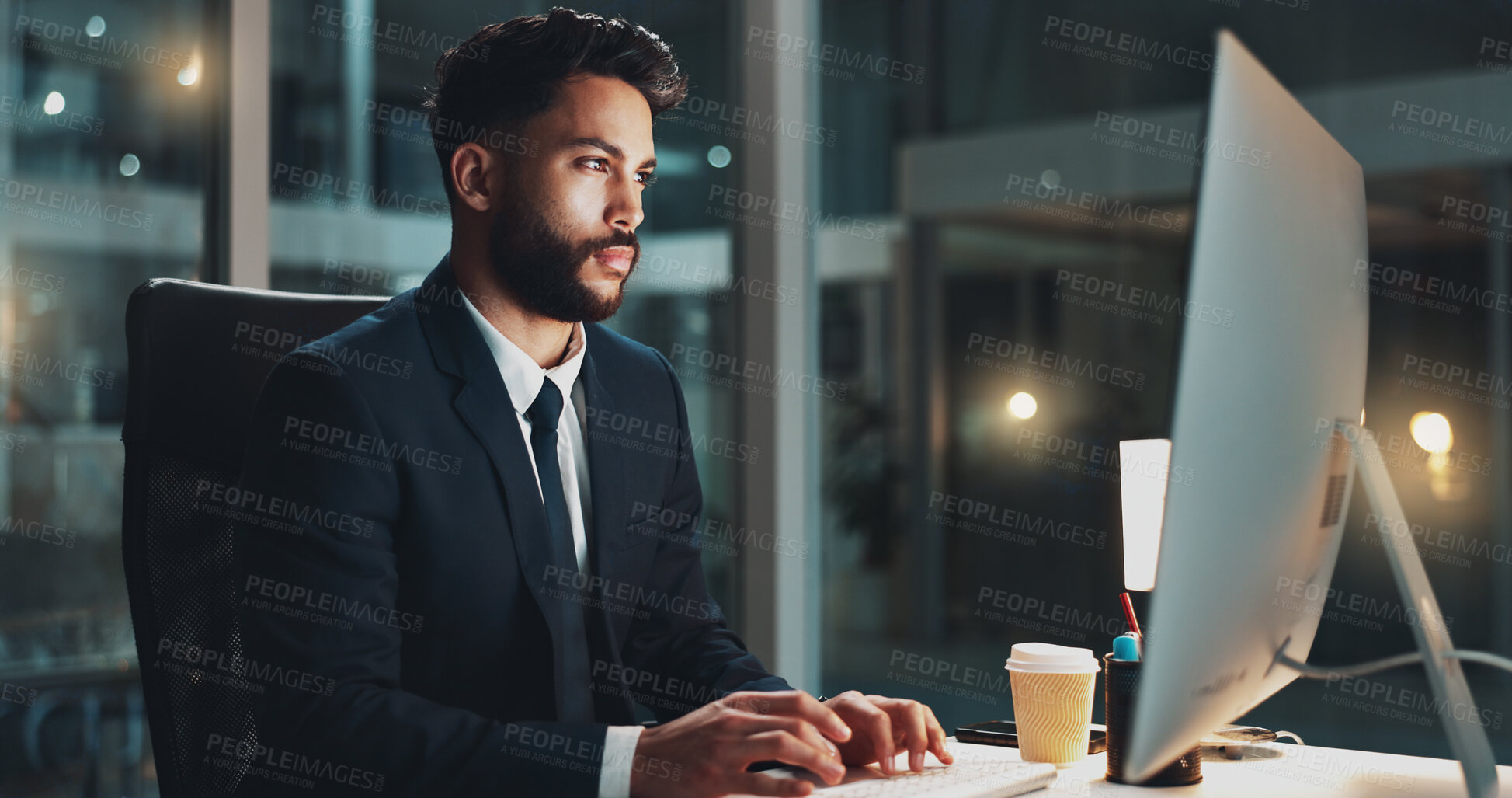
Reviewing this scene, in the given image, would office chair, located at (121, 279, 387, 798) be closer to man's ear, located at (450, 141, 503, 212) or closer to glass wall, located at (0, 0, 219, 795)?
man's ear, located at (450, 141, 503, 212)

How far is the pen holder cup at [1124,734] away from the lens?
3.77 ft

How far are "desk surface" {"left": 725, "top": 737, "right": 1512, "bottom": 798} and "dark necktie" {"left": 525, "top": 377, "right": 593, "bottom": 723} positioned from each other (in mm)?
328

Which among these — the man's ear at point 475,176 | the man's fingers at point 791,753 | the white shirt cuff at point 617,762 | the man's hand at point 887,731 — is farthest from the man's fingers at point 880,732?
the man's ear at point 475,176

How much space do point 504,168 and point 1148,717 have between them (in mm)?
1085

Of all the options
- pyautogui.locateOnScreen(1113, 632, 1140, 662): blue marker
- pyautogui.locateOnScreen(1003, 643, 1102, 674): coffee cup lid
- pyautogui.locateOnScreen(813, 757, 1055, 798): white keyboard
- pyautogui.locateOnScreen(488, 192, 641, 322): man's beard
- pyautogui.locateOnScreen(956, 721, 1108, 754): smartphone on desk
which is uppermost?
pyautogui.locateOnScreen(488, 192, 641, 322): man's beard

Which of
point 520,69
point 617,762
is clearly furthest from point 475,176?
point 617,762

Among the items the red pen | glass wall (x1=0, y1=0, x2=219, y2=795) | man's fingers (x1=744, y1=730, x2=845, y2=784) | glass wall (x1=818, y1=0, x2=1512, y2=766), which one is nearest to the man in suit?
man's fingers (x1=744, y1=730, x2=845, y2=784)

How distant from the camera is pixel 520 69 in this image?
146 cm

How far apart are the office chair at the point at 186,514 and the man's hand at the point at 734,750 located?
0.51 metres

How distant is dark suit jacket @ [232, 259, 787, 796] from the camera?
1079 millimetres

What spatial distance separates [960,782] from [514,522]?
0.53 m

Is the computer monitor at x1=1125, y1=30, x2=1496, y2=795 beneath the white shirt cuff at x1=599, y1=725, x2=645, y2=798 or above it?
above

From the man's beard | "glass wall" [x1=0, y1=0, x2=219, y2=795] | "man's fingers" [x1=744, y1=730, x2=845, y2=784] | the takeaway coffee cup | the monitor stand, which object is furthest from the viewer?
"glass wall" [x1=0, y1=0, x2=219, y2=795]

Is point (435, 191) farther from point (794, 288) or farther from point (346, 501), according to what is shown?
point (346, 501)
